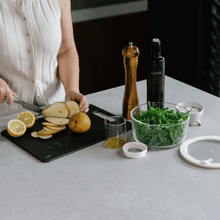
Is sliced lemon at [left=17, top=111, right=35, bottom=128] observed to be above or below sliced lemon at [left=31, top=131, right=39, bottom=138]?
above

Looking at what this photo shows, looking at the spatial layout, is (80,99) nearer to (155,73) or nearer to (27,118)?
(27,118)

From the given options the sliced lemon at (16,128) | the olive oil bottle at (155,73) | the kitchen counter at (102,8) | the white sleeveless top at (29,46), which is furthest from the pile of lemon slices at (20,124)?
the kitchen counter at (102,8)

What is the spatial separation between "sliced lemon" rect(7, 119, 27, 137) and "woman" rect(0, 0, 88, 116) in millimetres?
236

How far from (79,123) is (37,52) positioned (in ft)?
1.78

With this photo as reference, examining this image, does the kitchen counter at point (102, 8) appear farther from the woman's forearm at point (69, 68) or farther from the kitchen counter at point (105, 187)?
the kitchen counter at point (105, 187)

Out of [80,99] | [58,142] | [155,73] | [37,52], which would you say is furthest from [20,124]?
[155,73]

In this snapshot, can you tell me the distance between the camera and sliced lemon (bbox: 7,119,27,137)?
4.17 ft

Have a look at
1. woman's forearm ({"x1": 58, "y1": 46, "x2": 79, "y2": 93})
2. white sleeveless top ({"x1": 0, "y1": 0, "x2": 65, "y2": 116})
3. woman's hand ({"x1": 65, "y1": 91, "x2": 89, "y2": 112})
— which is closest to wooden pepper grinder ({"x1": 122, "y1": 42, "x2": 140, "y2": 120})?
woman's hand ({"x1": 65, "y1": 91, "x2": 89, "y2": 112})

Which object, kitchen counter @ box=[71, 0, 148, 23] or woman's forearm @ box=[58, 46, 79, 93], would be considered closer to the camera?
woman's forearm @ box=[58, 46, 79, 93]

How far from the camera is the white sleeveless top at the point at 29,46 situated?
153 centimetres

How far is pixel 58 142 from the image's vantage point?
4.07ft

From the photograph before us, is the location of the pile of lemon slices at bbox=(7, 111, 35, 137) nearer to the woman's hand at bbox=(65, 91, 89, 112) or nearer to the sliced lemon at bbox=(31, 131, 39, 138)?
the sliced lemon at bbox=(31, 131, 39, 138)

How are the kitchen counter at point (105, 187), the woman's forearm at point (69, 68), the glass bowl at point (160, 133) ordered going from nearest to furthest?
1. the kitchen counter at point (105, 187)
2. the glass bowl at point (160, 133)
3. the woman's forearm at point (69, 68)

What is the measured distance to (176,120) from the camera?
45.8 inches
